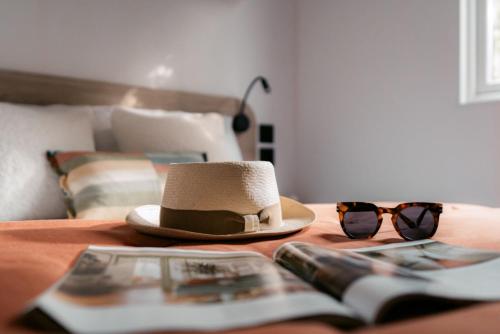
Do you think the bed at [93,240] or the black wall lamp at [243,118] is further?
Result: the black wall lamp at [243,118]

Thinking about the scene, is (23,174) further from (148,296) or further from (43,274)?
(148,296)

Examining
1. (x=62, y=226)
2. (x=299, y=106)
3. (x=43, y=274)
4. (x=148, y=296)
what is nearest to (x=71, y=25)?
(x=62, y=226)

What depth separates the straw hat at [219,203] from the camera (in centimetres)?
93

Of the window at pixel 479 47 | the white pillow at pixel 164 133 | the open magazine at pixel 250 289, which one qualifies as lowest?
the open magazine at pixel 250 289

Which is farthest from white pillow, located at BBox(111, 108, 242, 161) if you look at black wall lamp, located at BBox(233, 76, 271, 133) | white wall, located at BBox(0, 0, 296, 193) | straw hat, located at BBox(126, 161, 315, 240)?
straw hat, located at BBox(126, 161, 315, 240)

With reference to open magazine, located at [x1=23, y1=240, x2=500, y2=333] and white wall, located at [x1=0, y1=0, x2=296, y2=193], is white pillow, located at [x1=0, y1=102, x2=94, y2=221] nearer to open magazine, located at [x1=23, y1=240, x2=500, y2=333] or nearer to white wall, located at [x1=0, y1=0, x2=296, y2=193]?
white wall, located at [x1=0, y1=0, x2=296, y2=193]

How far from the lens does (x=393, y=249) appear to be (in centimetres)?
81

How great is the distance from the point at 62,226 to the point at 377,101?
210cm

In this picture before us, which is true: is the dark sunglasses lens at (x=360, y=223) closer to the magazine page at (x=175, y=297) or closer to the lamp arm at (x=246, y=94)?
the magazine page at (x=175, y=297)

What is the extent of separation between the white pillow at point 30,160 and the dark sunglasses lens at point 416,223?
3.89 ft

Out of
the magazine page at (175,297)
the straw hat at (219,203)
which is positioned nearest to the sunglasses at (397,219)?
the straw hat at (219,203)

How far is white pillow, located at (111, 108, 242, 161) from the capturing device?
1.92 m

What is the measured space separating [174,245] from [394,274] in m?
0.48

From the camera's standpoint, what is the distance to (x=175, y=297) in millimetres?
501
